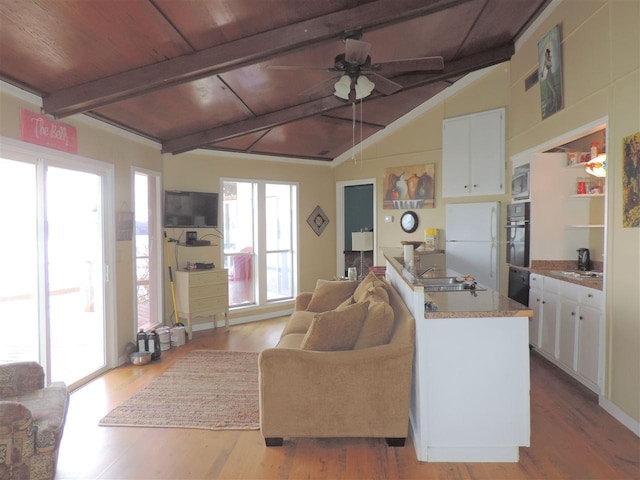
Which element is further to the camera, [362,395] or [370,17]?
[370,17]

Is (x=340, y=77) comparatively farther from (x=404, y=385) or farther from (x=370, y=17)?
(x=404, y=385)

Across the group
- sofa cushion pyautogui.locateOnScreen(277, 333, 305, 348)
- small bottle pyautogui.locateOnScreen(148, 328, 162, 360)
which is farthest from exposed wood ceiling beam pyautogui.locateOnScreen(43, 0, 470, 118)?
small bottle pyautogui.locateOnScreen(148, 328, 162, 360)

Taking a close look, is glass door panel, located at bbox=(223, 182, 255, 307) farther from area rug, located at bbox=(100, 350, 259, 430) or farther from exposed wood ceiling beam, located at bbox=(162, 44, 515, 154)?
area rug, located at bbox=(100, 350, 259, 430)

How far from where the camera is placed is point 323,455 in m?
2.47

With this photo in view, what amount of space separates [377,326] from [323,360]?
1.34 feet

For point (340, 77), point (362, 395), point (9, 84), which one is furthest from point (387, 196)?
point (9, 84)

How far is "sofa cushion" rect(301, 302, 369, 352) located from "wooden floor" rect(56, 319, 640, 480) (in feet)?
2.15

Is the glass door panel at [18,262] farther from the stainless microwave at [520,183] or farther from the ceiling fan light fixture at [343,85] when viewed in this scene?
the stainless microwave at [520,183]

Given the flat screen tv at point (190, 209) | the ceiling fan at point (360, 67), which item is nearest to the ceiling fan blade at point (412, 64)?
the ceiling fan at point (360, 67)

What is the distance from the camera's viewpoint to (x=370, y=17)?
2.87 metres

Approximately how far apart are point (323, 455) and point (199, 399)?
4.36 ft

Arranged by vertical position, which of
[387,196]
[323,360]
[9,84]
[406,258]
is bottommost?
[323,360]

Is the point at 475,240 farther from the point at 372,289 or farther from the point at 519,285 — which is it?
the point at 372,289

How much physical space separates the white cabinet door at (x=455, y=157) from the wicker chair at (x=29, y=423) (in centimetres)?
488
